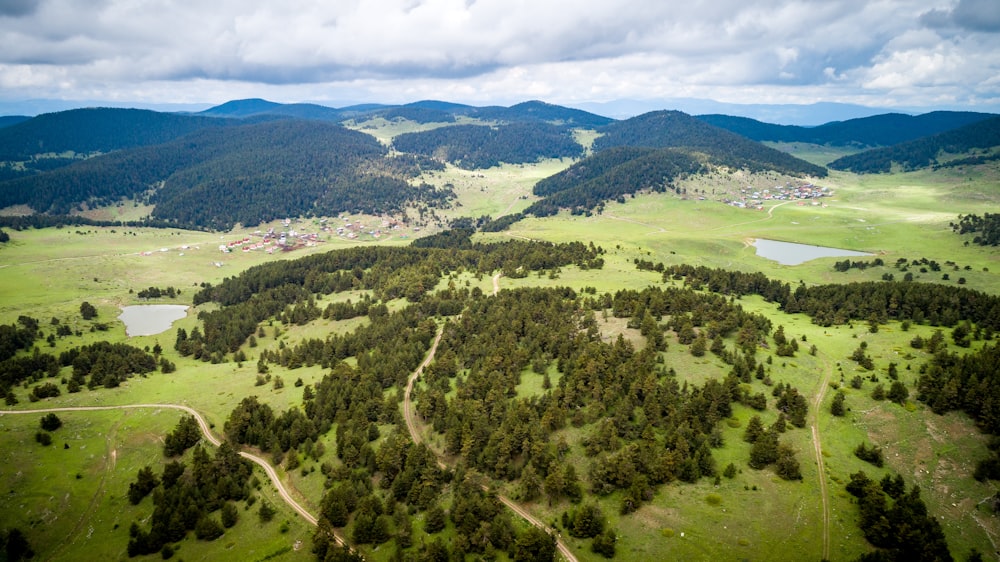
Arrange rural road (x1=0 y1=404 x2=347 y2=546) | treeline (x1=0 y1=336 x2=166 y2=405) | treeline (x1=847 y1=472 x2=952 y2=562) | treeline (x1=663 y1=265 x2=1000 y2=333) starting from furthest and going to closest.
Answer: treeline (x1=0 y1=336 x2=166 y2=405), treeline (x1=663 y1=265 x2=1000 y2=333), rural road (x1=0 y1=404 x2=347 y2=546), treeline (x1=847 y1=472 x2=952 y2=562)

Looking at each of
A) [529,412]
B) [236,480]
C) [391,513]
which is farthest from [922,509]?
[236,480]

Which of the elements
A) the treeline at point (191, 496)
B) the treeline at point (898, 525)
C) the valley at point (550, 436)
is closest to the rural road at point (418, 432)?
the valley at point (550, 436)

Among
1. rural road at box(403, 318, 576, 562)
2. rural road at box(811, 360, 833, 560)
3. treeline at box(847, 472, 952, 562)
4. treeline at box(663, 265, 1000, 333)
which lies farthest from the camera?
treeline at box(663, 265, 1000, 333)

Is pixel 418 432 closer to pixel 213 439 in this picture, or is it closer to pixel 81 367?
pixel 213 439

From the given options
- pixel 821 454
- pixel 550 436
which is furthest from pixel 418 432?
pixel 821 454

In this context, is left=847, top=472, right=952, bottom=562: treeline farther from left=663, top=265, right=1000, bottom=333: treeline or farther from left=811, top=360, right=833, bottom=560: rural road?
left=663, top=265, right=1000, bottom=333: treeline

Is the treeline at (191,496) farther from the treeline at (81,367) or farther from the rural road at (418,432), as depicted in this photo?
the treeline at (81,367)

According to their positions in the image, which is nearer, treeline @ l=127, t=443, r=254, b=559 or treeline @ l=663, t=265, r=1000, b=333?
treeline @ l=127, t=443, r=254, b=559

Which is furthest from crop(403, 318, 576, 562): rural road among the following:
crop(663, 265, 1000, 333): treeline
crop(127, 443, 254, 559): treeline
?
crop(663, 265, 1000, 333): treeline
